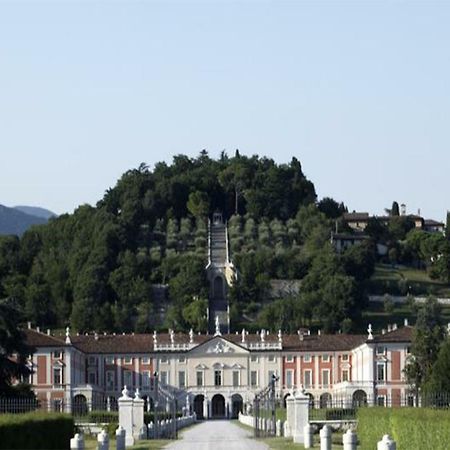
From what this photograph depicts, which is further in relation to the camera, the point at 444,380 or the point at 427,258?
the point at 427,258

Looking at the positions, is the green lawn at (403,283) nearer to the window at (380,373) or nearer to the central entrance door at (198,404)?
the central entrance door at (198,404)

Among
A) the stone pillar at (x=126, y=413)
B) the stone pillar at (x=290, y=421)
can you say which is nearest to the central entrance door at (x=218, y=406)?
the stone pillar at (x=126, y=413)

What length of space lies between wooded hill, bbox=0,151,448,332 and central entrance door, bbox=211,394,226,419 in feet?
38.7

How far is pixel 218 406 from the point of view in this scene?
124625 millimetres

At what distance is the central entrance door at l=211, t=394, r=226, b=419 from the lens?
123 m

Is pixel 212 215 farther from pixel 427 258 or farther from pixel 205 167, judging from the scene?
pixel 427 258

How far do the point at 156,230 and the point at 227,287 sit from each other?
16895mm

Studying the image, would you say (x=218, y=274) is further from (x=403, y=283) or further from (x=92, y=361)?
(x=92, y=361)

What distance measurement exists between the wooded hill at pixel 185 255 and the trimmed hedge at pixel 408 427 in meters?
90.7

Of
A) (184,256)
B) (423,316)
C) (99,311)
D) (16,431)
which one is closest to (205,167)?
(184,256)

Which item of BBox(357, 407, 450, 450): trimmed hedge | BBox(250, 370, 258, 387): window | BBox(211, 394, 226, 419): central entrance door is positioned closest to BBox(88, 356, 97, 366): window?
BBox(211, 394, 226, 419): central entrance door

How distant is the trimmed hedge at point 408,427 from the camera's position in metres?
34.3

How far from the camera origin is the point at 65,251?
153 metres

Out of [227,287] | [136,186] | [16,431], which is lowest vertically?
[16,431]
